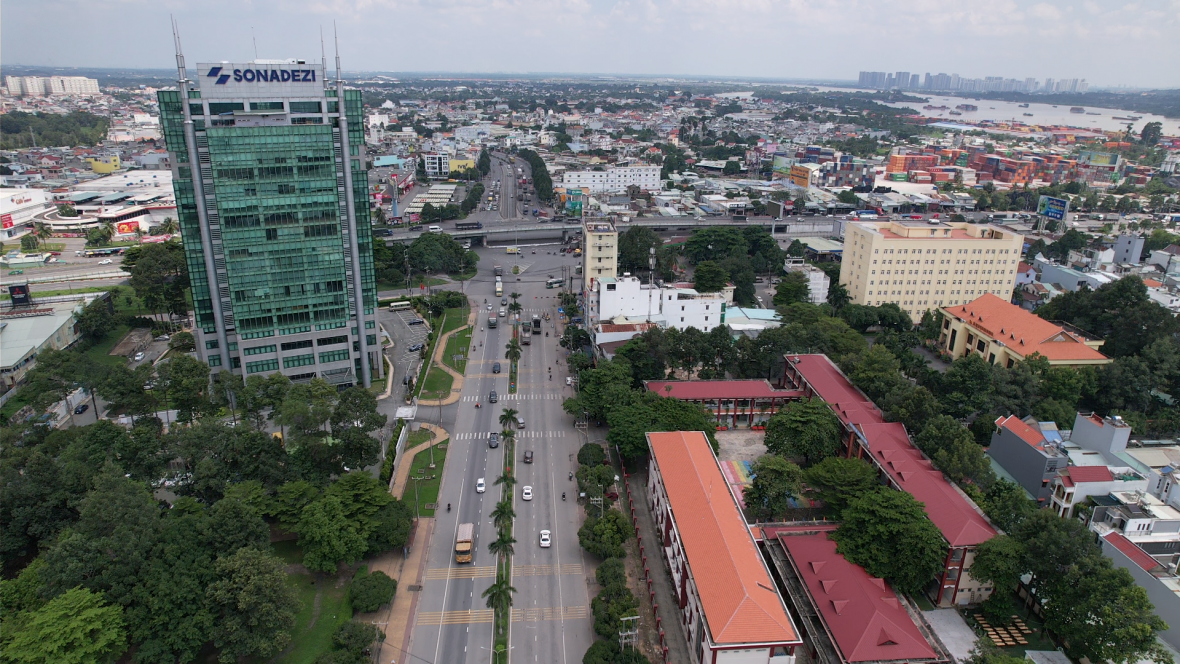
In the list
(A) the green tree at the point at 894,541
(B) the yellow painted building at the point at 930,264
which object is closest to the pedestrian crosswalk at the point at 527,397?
(A) the green tree at the point at 894,541

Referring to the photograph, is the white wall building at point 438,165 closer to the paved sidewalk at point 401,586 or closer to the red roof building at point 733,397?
the red roof building at point 733,397

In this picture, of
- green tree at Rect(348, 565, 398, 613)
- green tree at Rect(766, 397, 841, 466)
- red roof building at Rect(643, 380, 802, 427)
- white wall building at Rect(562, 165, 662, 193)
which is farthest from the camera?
white wall building at Rect(562, 165, 662, 193)

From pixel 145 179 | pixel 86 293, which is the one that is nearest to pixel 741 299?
pixel 86 293

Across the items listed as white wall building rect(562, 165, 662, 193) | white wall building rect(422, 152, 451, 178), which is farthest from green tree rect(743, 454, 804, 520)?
white wall building rect(422, 152, 451, 178)

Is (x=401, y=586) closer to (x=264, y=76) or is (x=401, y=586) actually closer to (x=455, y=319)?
(x=264, y=76)

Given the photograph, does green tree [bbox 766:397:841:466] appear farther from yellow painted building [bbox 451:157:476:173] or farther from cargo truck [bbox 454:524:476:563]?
yellow painted building [bbox 451:157:476:173]
